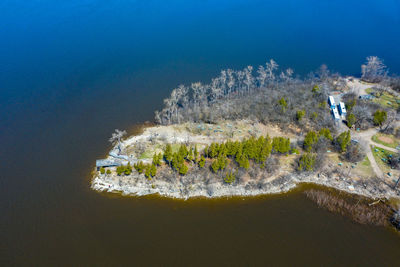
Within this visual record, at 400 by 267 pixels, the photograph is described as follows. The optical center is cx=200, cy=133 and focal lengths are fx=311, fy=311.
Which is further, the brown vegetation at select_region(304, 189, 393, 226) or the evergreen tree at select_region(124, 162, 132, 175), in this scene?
the evergreen tree at select_region(124, 162, 132, 175)

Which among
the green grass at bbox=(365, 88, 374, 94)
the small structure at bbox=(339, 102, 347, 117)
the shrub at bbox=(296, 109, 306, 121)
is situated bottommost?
the shrub at bbox=(296, 109, 306, 121)

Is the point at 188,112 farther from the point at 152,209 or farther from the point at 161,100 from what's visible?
the point at 152,209

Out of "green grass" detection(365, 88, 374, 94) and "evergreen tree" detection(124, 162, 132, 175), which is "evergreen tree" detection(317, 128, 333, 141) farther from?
"evergreen tree" detection(124, 162, 132, 175)

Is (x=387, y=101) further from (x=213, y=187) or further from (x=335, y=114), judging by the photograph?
(x=213, y=187)

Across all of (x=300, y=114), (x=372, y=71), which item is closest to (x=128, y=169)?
(x=300, y=114)

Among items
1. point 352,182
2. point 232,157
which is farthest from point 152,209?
point 352,182

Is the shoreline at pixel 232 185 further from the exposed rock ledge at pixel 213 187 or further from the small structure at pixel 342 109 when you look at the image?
the small structure at pixel 342 109

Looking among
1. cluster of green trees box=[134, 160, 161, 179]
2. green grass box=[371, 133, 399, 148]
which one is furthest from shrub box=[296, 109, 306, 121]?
cluster of green trees box=[134, 160, 161, 179]

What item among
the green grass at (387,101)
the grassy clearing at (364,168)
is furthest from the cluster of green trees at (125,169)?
the green grass at (387,101)
